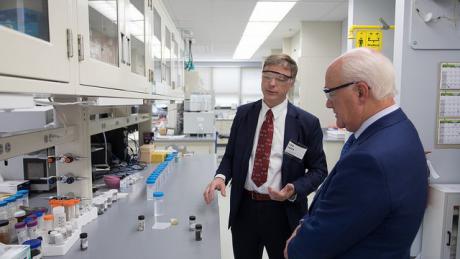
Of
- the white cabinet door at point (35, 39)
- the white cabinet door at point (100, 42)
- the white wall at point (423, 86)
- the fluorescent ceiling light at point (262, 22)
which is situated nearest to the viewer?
the white cabinet door at point (35, 39)

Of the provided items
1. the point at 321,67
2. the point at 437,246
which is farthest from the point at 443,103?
the point at 321,67

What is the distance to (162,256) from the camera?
3.63 ft

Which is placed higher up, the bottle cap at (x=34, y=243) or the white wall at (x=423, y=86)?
the white wall at (x=423, y=86)

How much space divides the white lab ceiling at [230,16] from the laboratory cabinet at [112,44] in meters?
2.25

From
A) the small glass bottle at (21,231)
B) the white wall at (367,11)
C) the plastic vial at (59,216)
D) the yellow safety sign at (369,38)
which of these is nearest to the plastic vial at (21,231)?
the small glass bottle at (21,231)

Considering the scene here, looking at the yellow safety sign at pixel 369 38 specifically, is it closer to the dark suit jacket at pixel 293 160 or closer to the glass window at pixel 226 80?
the dark suit jacket at pixel 293 160

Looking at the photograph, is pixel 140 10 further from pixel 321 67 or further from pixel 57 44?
pixel 321 67

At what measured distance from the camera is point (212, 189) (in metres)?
1.56

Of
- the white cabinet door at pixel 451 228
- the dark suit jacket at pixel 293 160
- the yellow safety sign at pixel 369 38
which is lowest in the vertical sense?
the white cabinet door at pixel 451 228

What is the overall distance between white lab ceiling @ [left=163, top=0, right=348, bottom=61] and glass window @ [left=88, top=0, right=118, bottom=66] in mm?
2628

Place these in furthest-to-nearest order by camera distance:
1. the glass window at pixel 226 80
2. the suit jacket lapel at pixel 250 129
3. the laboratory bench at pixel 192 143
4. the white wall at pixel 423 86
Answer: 1. the glass window at pixel 226 80
2. the laboratory bench at pixel 192 143
3. the white wall at pixel 423 86
4. the suit jacket lapel at pixel 250 129

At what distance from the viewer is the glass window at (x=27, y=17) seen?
65 cm

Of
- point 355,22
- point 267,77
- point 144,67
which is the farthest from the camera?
point 355,22

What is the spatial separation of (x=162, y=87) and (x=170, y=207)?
1042 millimetres
